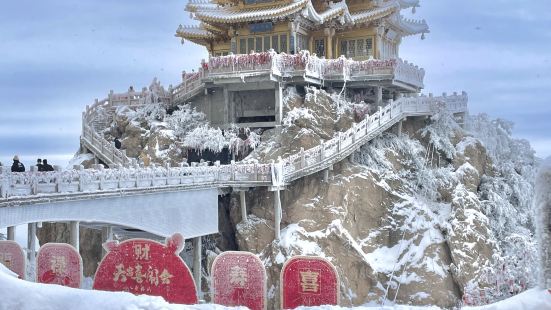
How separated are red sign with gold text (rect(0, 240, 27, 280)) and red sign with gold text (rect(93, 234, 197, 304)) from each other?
2.37m

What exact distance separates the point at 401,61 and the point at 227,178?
1183 cm

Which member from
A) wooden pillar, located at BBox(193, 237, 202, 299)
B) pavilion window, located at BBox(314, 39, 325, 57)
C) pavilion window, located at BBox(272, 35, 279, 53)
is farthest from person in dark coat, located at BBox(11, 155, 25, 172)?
pavilion window, located at BBox(314, 39, 325, 57)

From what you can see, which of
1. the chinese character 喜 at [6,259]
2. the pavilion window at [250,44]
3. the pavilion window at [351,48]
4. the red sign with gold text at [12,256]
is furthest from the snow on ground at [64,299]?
the pavilion window at [351,48]

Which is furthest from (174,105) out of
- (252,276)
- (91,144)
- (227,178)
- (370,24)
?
(252,276)

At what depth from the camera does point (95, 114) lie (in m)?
31.7

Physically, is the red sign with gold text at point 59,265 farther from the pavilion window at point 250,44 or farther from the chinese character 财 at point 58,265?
the pavilion window at point 250,44

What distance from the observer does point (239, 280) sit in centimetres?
941

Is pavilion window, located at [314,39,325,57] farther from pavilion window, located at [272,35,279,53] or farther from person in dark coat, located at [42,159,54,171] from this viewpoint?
person in dark coat, located at [42,159,54,171]

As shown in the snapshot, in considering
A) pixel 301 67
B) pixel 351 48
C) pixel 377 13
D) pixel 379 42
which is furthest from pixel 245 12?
pixel 379 42

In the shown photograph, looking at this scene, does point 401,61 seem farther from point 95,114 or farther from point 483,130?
point 95,114

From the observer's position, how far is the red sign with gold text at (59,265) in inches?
410

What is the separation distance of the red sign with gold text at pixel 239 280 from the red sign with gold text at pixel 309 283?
1.17ft

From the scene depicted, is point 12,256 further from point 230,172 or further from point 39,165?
point 230,172

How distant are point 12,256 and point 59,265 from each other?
4.23 ft
